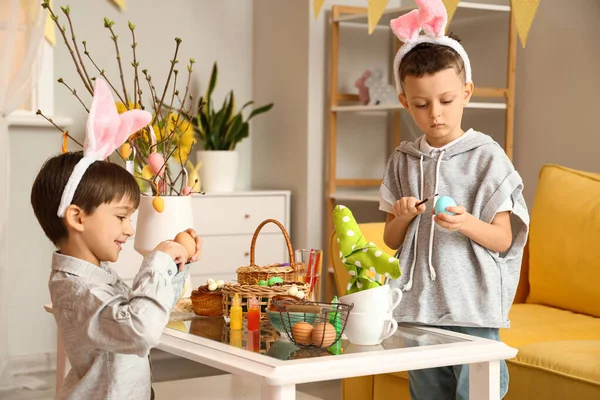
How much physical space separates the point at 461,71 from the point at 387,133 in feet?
8.42

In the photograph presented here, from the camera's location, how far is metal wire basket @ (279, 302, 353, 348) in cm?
158

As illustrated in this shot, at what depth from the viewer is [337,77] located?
13.7 feet

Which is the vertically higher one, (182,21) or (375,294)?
(182,21)

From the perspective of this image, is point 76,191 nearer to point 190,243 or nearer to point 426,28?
point 190,243

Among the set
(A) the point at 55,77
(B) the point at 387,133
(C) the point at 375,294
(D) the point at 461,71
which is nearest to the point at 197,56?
(A) the point at 55,77

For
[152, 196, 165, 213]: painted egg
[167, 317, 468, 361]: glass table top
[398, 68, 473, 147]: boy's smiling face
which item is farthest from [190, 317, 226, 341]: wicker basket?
[398, 68, 473, 147]: boy's smiling face


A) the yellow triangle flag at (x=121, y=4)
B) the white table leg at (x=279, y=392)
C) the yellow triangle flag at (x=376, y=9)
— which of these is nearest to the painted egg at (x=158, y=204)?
the white table leg at (x=279, y=392)

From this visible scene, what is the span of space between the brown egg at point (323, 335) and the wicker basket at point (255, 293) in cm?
31

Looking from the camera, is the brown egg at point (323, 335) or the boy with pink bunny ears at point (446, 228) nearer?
the brown egg at point (323, 335)

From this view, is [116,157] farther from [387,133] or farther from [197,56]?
[387,133]

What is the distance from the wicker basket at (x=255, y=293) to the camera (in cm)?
191

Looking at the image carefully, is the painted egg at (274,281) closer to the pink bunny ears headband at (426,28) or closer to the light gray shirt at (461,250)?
the light gray shirt at (461,250)

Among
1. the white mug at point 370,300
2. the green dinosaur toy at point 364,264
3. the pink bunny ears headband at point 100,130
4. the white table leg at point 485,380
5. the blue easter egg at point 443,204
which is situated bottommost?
the white table leg at point 485,380

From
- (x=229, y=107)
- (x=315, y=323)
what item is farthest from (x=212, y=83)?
(x=315, y=323)
